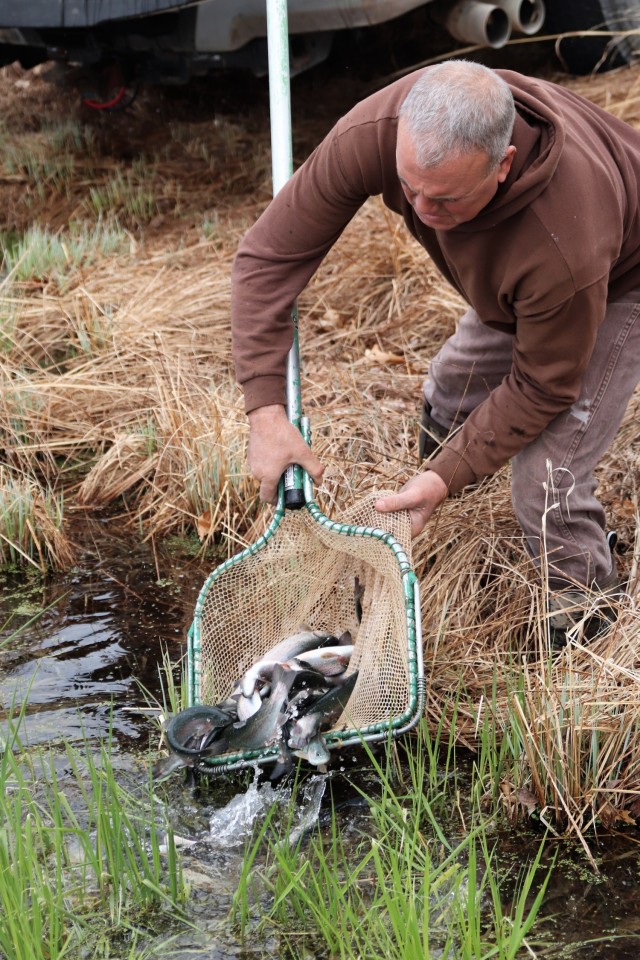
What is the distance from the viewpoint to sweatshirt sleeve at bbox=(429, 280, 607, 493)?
107 inches

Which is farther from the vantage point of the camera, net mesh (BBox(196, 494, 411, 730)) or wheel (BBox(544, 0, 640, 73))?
wheel (BBox(544, 0, 640, 73))

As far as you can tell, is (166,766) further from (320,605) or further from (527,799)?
(527,799)

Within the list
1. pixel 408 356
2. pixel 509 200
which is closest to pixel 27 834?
pixel 509 200

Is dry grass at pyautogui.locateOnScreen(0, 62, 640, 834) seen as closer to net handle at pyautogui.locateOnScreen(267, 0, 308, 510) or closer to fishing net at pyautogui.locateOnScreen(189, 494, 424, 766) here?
fishing net at pyautogui.locateOnScreen(189, 494, 424, 766)

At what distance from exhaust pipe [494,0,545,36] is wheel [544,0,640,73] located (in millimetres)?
203

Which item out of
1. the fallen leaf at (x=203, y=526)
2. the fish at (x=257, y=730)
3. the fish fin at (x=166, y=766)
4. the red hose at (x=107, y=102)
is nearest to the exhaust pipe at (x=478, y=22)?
the red hose at (x=107, y=102)

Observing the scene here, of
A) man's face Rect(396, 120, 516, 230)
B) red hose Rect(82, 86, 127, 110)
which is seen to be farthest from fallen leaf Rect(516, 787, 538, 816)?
red hose Rect(82, 86, 127, 110)

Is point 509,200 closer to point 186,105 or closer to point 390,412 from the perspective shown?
point 390,412

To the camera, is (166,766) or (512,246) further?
(166,766)

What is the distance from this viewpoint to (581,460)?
3100 mm

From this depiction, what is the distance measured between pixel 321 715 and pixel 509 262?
1.21 meters

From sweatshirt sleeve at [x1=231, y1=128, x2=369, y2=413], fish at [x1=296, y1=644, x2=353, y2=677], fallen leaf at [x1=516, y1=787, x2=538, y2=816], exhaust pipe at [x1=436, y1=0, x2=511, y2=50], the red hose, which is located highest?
exhaust pipe at [x1=436, y1=0, x2=511, y2=50]

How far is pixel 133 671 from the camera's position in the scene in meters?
3.39

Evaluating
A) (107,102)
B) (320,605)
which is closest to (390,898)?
(320,605)
